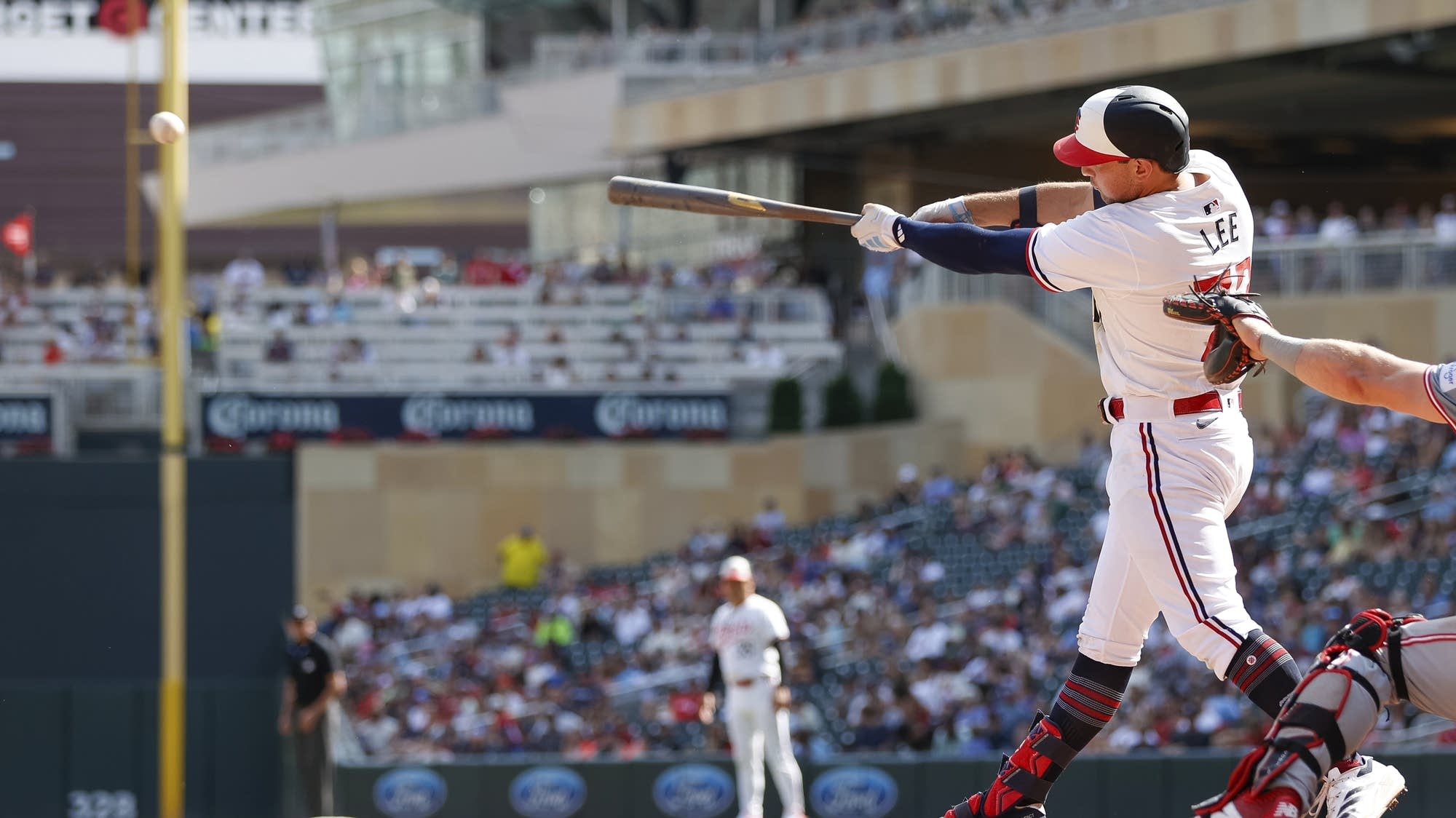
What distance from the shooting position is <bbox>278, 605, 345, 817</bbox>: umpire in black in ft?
43.6

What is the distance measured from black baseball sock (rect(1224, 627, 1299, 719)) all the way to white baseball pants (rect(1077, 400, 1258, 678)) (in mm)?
28

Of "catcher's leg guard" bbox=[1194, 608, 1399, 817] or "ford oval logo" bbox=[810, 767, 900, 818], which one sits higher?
"catcher's leg guard" bbox=[1194, 608, 1399, 817]

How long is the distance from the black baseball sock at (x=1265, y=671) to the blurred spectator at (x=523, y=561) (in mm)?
18902

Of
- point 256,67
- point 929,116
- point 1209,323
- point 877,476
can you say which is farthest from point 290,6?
point 1209,323

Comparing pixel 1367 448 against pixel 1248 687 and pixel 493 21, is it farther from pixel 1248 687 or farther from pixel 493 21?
pixel 493 21

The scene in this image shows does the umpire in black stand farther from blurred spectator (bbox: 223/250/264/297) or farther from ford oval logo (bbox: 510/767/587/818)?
blurred spectator (bbox: 223/250/264/297)

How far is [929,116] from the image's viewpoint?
2900cm

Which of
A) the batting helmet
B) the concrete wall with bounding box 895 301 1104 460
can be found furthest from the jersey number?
the concrete wall with bounding box 895 301 1104 460

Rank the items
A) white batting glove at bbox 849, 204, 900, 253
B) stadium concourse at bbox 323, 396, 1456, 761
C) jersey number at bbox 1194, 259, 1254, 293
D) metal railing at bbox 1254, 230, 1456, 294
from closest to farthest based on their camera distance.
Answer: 1. jersey number at bbox 1194, 259, 1254, 293
2. white batting glove at bbox 849, 204, 900, 253
3. stadium concourse at bbox 323, 396, 1456, 761
4. metal railing at bbox 1254, 230, 1456, 294

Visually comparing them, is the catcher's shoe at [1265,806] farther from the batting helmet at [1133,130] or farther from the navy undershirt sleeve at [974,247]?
the batting helmet at [1133,130]

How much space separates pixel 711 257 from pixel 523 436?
7.67 meters

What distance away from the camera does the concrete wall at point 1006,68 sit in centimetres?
2264

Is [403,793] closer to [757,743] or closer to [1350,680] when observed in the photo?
[757,743]

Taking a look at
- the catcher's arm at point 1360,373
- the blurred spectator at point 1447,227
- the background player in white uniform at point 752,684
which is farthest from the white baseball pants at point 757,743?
the blurred spectator at point 1447,227
